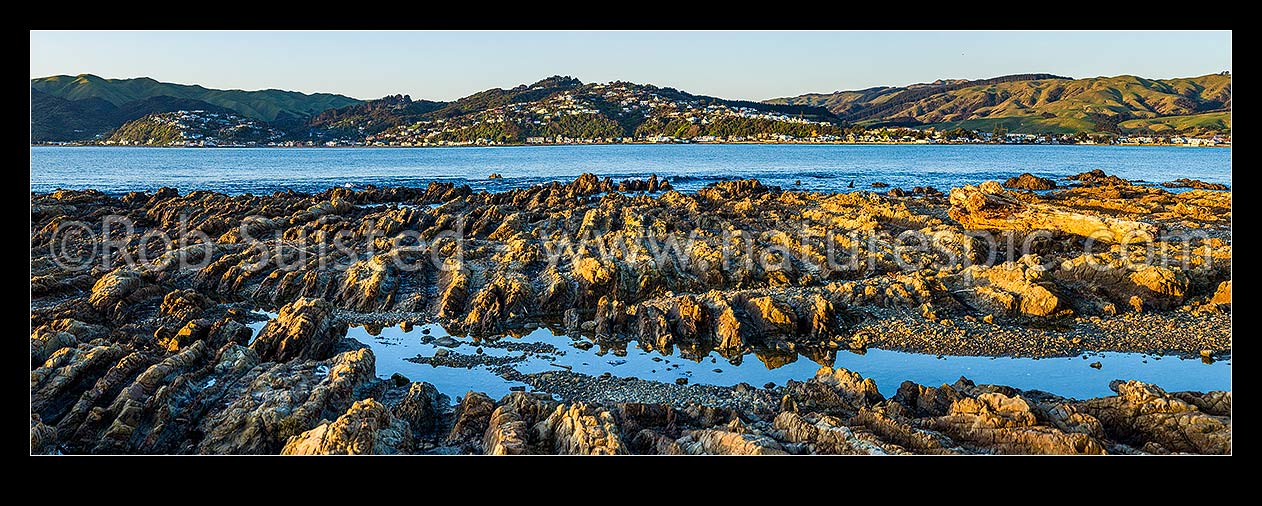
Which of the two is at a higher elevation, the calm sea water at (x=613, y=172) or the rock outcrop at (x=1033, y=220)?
the calm sea water at (x=613, y=172)

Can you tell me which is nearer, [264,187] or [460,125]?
→ [264,187]

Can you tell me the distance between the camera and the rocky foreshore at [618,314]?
31.3 feet

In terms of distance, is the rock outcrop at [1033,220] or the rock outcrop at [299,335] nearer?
the rock outcrop at [299,335]

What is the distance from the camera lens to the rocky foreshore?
955cm

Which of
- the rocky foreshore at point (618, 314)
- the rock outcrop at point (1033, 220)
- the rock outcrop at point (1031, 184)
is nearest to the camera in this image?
the rocky foreshore at point (618, 314)

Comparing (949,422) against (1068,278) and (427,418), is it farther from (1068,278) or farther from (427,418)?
(1068,278)

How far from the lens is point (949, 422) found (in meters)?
9.64

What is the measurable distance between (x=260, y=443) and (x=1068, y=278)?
61.9 feet

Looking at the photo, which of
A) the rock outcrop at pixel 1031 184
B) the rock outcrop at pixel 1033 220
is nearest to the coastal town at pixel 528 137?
the rock outcrop at pixel 1031 184

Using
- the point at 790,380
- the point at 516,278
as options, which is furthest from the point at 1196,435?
the point at 516,278

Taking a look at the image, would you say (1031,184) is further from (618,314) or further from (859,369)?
(618,314)

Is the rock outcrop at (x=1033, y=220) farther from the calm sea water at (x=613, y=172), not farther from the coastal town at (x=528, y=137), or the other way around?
the coastal town at (x=528, y=137)

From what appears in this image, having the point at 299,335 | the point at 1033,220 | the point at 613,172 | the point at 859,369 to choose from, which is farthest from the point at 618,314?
the point at 613,172

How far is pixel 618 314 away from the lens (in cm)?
1648
